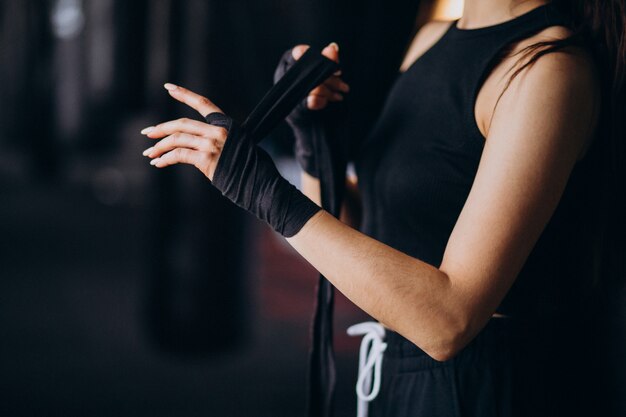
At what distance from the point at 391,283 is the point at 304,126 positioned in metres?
0.51

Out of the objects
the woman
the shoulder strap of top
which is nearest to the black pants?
the woman

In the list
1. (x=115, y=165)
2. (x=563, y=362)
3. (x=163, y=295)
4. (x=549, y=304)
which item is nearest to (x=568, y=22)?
(x=549, y=304)

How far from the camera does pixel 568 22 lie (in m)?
0.89

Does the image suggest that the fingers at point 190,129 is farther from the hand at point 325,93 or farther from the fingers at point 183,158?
the hand at point 325,93

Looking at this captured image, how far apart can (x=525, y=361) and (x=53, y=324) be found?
127 inches

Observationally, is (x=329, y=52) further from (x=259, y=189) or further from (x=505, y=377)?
(x=505, y=377)

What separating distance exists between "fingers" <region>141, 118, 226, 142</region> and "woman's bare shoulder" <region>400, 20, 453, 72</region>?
56cm

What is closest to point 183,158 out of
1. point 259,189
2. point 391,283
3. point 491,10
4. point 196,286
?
point 259,189

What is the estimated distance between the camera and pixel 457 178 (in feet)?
3.00

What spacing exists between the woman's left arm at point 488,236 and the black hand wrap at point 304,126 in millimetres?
391

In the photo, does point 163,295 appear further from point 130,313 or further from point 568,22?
point 568,22

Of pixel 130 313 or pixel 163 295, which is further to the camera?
pixel 130 313

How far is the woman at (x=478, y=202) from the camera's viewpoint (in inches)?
30.7

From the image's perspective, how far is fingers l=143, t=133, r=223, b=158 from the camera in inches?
32.5
